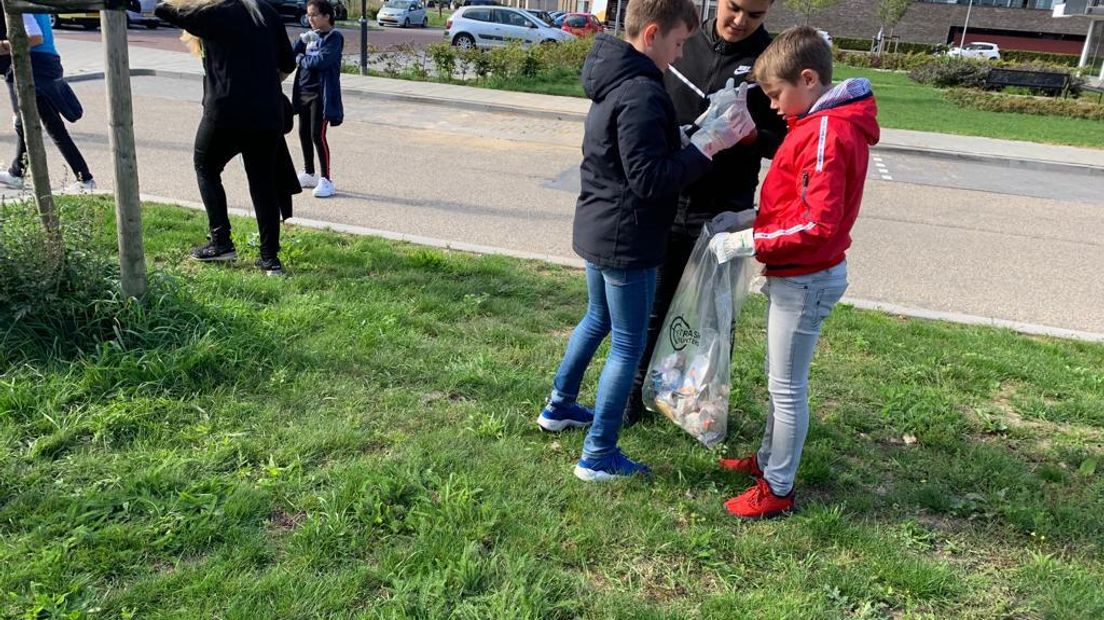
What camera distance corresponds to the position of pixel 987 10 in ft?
186

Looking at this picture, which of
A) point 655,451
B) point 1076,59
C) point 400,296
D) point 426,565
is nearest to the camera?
point 426,565

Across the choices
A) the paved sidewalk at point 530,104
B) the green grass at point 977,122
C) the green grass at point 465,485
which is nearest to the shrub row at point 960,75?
the green grass at point 977,122


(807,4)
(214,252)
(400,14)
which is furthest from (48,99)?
(807,4)

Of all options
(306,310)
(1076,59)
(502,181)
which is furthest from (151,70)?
(1076,59)

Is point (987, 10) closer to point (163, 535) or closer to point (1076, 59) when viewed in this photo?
point (1076, 59)

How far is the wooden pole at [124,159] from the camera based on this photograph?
372 cm

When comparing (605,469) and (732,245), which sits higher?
(732,245)

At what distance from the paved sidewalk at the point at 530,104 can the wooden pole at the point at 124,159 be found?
9.91m

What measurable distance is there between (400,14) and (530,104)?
3206 cm

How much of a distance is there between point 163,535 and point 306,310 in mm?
1905

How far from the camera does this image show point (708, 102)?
10.2 ft

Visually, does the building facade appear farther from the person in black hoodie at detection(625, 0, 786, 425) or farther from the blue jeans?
the blue jeans

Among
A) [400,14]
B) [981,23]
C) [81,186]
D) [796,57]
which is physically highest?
[981,23]

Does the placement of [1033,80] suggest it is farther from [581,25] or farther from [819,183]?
[819,183]
